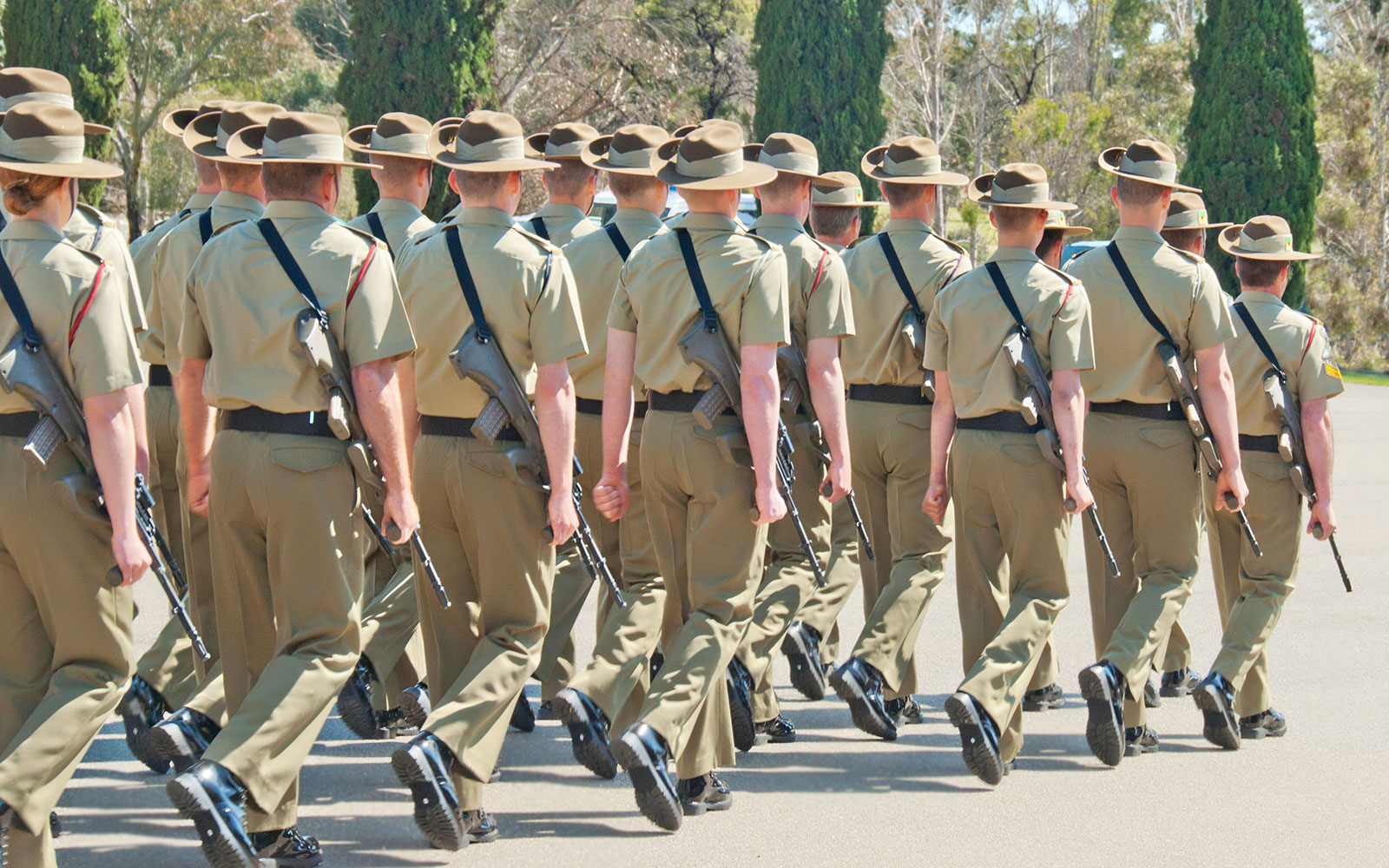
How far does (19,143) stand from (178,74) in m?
28.0

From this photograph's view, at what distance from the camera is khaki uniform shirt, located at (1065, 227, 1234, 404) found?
229 inches

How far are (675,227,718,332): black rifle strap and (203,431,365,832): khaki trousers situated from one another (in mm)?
1341

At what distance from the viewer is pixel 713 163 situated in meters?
5.14

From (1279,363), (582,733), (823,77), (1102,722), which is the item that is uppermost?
(1279,363)

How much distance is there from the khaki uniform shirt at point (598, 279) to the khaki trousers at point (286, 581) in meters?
1.96

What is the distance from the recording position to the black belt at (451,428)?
4797 millimetres

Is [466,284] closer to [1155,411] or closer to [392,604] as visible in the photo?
[392,604]

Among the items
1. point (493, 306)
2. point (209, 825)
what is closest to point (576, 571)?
point (493, 306)

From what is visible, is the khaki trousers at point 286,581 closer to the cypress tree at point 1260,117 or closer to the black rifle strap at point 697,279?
the black rifle strap at point 697,279

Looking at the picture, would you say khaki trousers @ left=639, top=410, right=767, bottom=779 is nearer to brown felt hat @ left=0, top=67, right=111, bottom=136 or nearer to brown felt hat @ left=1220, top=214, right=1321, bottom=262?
brown felt hat @ left=0, top=67, right=111, bottom=136

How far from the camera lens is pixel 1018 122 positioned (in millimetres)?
38188

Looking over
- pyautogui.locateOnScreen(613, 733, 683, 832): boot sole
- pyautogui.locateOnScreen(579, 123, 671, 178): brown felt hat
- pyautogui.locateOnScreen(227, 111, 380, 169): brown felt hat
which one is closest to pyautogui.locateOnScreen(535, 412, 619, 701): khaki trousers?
pyautogui.locateOnScreen(579, 123, 671, 178): brown felt hat

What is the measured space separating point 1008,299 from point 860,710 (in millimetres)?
1738

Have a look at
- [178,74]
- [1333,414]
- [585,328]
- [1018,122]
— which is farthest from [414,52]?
[1018,122]
